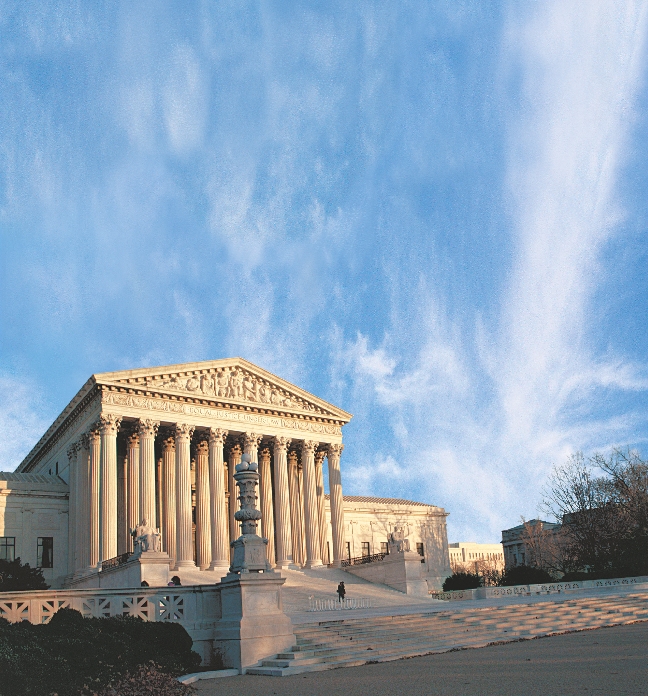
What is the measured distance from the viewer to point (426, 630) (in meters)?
20.3

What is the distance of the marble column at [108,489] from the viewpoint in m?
40.5

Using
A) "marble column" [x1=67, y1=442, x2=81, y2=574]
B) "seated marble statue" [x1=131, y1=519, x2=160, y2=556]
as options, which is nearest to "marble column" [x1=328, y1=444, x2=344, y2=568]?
"marble column" [x1=67, y1=442, x2=81, y2=574]

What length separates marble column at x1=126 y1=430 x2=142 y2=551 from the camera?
43.4 m

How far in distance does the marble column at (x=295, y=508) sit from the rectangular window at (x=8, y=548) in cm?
1822

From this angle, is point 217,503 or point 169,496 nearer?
point 217,503

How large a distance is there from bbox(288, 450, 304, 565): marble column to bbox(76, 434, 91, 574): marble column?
14.6m

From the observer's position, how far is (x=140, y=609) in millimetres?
16703

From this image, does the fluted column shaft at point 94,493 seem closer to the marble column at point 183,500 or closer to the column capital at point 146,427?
the column capital at point 146,427

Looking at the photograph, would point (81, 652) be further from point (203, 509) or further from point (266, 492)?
point (266, 492)

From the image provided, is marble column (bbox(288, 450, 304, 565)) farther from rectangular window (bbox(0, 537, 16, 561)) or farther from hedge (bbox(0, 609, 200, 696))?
hedge (bbox(0, 609, 200, 696))

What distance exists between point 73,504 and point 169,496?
6.11 meters

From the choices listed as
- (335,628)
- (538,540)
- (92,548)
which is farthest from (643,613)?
(538,540)

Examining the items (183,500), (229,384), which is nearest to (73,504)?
(183,500)

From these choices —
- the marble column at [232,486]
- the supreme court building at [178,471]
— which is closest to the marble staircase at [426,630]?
the supreme court building at [178,471]
